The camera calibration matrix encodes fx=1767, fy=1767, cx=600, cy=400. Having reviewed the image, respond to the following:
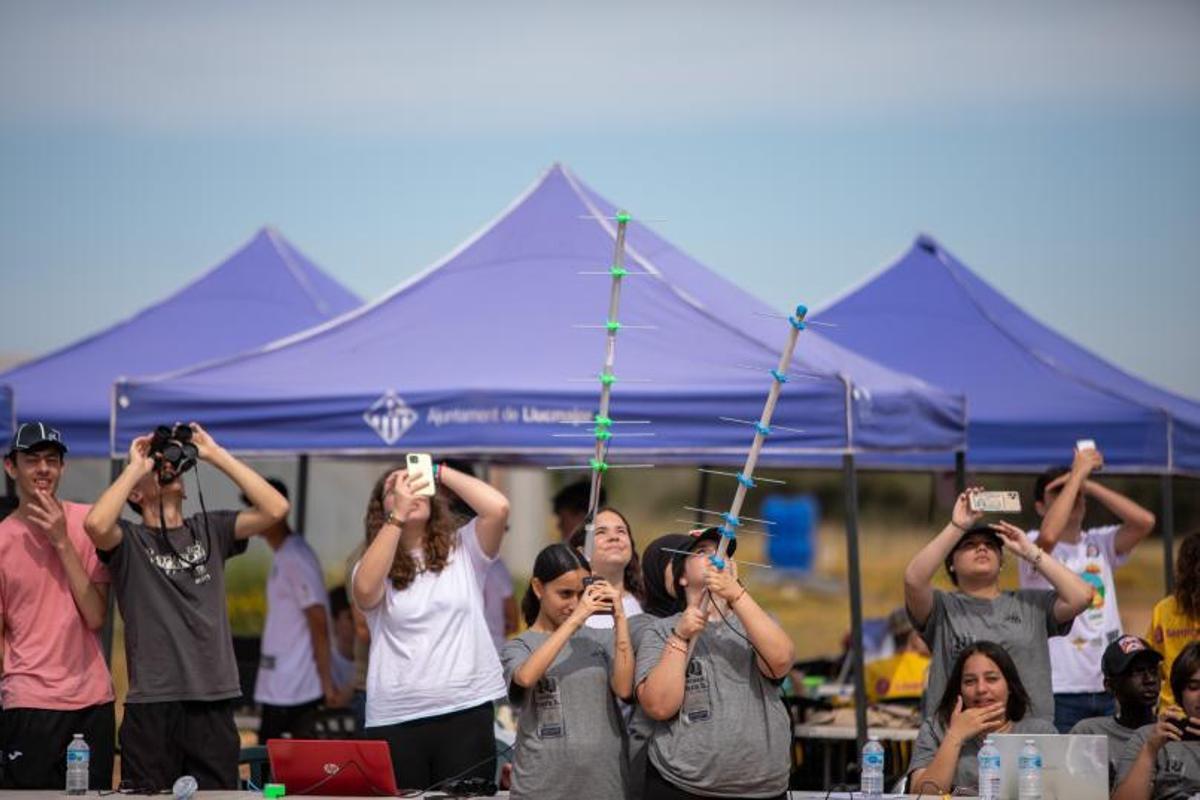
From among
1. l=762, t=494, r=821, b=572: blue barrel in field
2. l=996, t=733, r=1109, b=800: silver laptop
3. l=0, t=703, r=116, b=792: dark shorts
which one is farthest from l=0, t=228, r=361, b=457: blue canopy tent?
l=762, t=494, r=821, b=572: blue barrel in field

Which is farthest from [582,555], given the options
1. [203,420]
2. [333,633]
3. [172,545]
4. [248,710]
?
[248,710]

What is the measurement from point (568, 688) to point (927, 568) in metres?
1.39

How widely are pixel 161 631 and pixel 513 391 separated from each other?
6.72 ft

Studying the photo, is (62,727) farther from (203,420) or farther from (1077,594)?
(1077,594)

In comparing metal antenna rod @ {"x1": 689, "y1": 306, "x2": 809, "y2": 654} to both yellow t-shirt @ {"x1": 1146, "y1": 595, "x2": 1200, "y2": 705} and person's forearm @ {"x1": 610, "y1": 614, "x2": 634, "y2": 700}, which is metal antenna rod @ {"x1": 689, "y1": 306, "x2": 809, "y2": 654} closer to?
person's forearm @ {"x1": 610, "y1": 614, "x2": 634, "y2": 700}

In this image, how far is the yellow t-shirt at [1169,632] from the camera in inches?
244

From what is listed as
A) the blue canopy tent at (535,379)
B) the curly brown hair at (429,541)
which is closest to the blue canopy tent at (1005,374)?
the blue canopy tent at (535,379)

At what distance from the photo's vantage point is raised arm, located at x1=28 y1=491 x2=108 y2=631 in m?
5.38

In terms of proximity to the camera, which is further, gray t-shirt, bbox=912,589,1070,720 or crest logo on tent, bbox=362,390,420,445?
crest logo on tent, bbox=362,390,420,445

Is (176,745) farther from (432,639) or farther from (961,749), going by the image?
(961,749)

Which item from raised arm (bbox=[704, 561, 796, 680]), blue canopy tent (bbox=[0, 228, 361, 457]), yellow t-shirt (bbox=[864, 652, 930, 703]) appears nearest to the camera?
raised arm (bbox=[704, 561, 796, 680])

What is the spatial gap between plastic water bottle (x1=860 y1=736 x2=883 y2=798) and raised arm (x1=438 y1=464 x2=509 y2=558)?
4.52ft

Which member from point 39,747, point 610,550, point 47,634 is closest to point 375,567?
point 610,550

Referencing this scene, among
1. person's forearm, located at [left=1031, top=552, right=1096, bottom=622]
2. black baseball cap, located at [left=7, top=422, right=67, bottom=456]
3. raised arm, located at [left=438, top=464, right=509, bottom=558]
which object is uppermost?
black baseball cap, located at [left=7, top=422, right=67, bottom=456]
